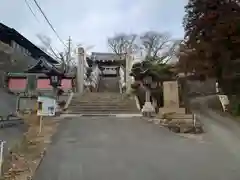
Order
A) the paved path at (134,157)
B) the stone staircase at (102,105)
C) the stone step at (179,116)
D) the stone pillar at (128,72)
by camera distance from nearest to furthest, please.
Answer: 1. the paved path at (134,157)
2. the stone step at (179,116)
3. the stone staircase at (102,105)
4. the stone pillar at (128,72)

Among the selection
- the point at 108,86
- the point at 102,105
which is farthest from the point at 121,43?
the point at 102,105

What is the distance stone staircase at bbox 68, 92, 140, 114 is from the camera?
64.1 ft

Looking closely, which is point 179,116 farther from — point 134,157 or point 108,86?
point 108,86

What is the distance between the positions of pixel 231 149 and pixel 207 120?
18.8 ft

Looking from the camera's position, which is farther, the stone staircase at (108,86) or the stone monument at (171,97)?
the stone staircase at (108,86)

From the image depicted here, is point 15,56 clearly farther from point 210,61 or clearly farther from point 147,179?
point 147,179

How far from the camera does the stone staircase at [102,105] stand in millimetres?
19547

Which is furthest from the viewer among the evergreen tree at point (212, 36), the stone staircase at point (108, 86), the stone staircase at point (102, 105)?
the stone staircase at point (108, 86)

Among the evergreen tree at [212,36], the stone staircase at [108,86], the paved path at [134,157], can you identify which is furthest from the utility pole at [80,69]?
the paved path at [134,157]

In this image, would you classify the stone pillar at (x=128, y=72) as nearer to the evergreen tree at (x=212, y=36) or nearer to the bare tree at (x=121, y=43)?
the evergreen tree at (x=212, y=36)

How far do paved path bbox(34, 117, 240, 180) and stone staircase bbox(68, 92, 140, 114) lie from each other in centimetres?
669

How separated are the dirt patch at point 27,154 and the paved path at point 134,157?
24 cm

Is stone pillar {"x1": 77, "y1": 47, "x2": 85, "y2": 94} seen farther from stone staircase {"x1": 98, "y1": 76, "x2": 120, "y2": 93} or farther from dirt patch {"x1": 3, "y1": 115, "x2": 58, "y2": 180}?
dirt patch {"x1": 3, "y1": 115, "x2": 58, "y2": 180}

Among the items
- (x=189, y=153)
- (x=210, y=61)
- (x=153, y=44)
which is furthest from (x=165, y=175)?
(x=153, y=44)
